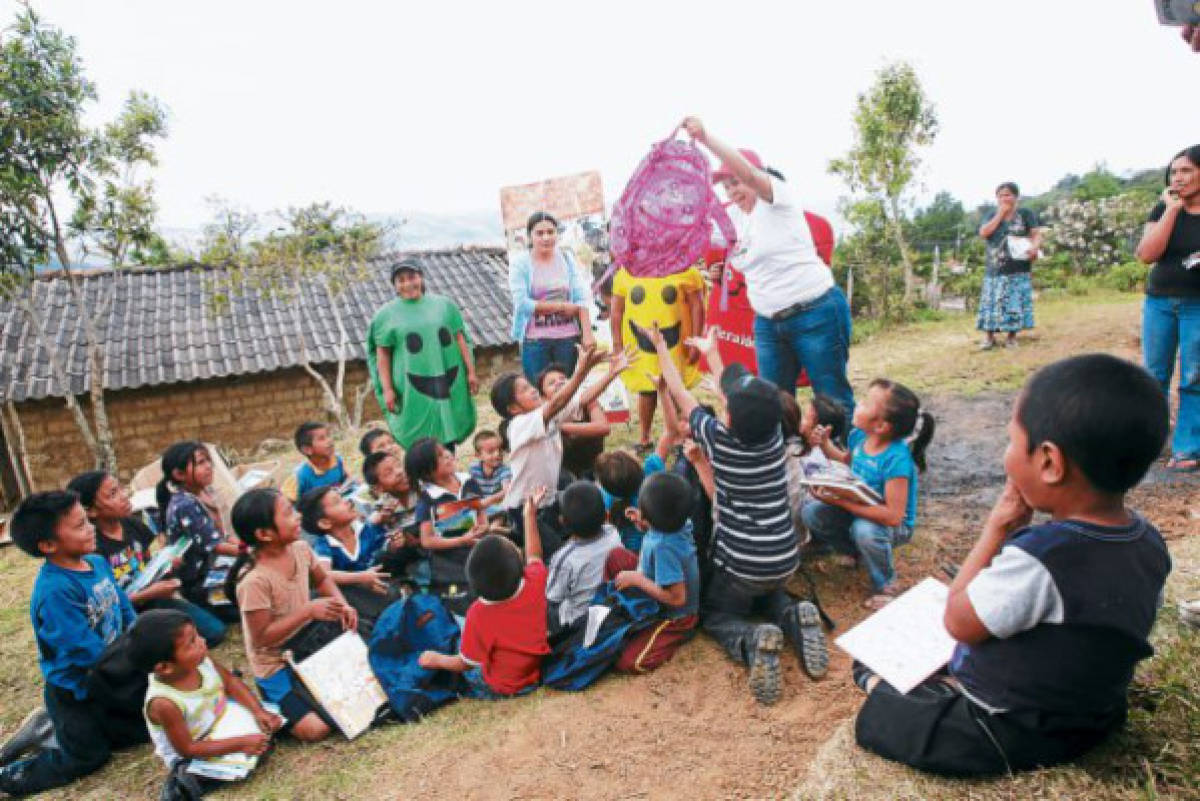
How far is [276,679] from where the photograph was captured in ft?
9.73

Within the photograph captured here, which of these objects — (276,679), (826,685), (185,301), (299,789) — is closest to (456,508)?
(276,679)

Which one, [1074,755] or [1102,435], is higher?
[1102,435]

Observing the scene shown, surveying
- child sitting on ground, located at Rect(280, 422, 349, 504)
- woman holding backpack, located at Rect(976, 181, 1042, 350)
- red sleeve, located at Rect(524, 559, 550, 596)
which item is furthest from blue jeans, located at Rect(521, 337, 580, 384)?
woman holding backpack, located at Rect(976, 181, 1042, 350)

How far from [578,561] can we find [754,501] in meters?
0.85

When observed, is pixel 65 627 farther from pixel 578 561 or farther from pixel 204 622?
pixel 578 561

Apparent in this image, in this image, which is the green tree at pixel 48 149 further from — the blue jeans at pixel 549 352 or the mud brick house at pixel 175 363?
the blue jeans at pixel 549 352

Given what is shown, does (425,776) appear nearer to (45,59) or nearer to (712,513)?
(712,513)

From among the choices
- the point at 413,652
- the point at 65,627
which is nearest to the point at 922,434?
the point at 413,652

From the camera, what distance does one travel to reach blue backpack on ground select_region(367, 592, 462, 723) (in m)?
2.98

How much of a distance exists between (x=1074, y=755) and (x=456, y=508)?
299cm

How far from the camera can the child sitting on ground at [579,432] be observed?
4121 mm

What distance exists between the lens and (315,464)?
459cm

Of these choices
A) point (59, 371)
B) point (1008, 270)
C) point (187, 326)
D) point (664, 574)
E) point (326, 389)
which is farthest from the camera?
point (187, 326)

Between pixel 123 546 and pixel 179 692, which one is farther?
pixel 123 546
